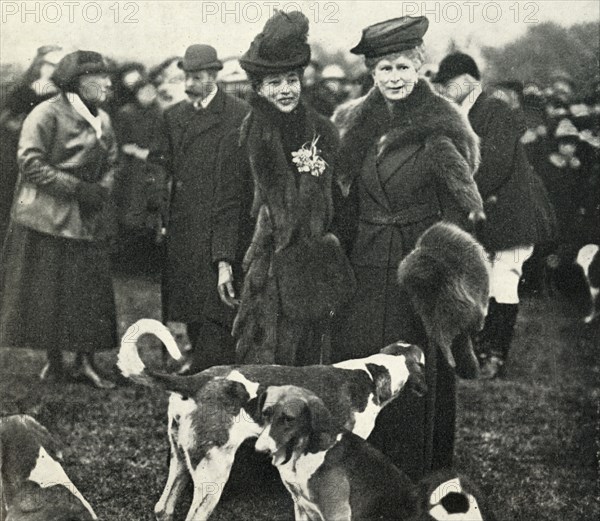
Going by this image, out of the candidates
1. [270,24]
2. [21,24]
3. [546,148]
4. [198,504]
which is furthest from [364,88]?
[198,504]

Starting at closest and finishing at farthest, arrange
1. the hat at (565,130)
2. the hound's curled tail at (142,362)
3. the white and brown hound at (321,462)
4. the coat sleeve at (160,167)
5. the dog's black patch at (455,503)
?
the white and brown hound at (321,462)
the hound's curled tail at (142,362)
the dog's black patch at (455,503)
the coat sleeve at (160,167)
the hat at (565,130)

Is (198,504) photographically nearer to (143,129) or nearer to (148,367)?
(148,367)

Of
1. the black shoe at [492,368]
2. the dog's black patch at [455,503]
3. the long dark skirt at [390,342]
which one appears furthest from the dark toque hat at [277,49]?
the dog's black patch at [455,503]

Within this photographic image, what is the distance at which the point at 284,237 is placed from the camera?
189 inches

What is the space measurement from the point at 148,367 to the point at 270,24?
5.45 ft

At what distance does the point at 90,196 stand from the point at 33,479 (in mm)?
1313

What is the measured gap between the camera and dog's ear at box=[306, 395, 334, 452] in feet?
14.9

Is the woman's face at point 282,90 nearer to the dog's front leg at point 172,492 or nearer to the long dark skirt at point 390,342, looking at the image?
the long dark skirt at point 390,342

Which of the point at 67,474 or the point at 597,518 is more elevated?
the point at 67,474

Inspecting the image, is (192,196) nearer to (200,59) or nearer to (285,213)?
(285,213)

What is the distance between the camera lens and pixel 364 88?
4895 mm

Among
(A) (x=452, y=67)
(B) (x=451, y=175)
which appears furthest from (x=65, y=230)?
(A) (x=452, y=67)

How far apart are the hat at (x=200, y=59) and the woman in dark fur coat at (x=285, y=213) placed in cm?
13

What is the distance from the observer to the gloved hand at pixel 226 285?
Result: 4.84 meters
